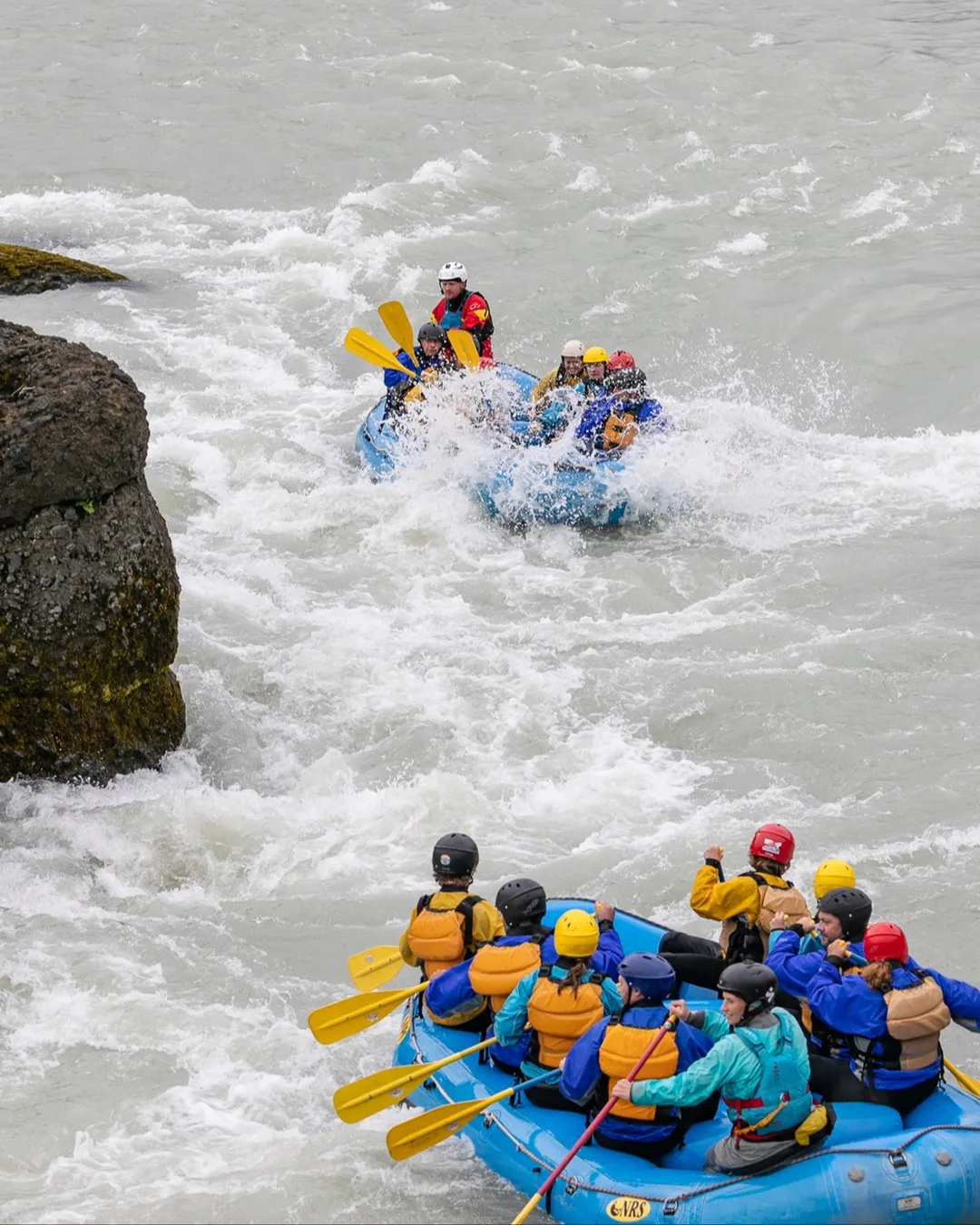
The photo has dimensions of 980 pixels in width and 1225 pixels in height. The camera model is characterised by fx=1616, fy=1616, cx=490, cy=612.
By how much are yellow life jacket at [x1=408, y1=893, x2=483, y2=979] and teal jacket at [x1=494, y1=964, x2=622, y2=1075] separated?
54 cm

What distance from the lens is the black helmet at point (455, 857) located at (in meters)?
7.01

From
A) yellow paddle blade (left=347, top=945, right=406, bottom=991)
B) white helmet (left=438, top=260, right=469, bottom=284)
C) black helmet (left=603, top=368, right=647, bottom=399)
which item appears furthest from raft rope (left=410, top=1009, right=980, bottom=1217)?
white helmet (left=438, top=260, right=469, bottom=284)

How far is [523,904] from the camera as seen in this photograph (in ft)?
22.1

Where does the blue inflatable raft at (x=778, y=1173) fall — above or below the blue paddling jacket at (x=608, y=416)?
below

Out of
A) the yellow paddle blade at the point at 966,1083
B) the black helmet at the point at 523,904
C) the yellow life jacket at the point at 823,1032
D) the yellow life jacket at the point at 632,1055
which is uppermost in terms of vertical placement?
the black helmet at the point at 523,904

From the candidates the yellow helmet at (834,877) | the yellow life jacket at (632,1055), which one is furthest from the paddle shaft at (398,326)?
the yellow life jacket at (632,1055)

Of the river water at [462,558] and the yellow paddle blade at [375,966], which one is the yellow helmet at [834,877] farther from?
the yellow paddle blade at [375,966]

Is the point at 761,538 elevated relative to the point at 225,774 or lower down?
elevated

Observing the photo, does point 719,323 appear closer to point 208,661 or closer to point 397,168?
point 397,168

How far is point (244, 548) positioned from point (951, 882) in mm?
Result: 6428

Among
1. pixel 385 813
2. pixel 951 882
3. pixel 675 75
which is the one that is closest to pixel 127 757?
pixel 385 813

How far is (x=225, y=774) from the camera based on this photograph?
9.70 metres

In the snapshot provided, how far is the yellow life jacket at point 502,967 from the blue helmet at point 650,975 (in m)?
0.73

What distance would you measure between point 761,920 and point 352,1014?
184 centimetres
